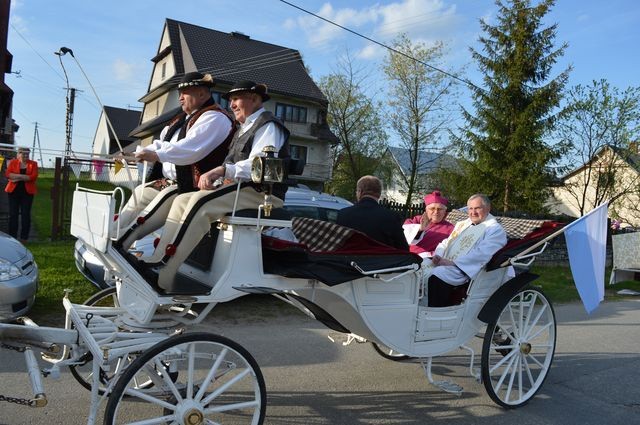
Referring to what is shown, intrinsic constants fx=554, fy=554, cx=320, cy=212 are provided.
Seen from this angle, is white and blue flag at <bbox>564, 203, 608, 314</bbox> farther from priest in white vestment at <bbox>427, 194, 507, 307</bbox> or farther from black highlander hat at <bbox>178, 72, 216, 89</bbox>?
black highlander hat at <bbox>178, 72, 216, 89</bbox>

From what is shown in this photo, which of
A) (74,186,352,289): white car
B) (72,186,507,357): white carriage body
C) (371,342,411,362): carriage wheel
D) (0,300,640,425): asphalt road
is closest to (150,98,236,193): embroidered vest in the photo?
(74,186,352,289): white car

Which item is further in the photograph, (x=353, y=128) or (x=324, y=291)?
(x=353, y=128)

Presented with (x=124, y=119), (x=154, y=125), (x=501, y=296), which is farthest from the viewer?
(x=124, y=119)

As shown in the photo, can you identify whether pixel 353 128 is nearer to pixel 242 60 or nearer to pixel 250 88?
pixel 242 60

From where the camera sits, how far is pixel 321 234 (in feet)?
13.3

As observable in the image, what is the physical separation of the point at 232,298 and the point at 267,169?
2.67 ft

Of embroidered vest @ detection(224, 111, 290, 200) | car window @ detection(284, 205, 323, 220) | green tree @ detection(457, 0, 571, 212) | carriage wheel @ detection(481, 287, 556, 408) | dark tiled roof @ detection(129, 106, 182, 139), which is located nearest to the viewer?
embroidered vest @ detection(224, 111, 290, 200)

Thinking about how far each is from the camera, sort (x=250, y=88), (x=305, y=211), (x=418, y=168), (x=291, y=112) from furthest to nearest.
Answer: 1. (x=291, y=112)
2. (x=418, y=168)
3. (x=305, y=211)
4. (x=250, y=88)

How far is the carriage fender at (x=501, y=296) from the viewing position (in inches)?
173

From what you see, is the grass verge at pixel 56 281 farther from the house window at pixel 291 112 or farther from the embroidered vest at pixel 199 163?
the house window at pixel 291 112

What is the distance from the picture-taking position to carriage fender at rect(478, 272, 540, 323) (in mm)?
4398

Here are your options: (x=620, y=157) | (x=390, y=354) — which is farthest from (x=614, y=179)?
(x=390, y=354)

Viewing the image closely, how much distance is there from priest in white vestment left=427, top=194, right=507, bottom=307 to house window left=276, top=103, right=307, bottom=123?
31.0m

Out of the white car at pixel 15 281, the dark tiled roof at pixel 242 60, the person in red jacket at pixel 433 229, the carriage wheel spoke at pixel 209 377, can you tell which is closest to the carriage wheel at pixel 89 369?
the carriage wheel spoke at pixel 209 377
